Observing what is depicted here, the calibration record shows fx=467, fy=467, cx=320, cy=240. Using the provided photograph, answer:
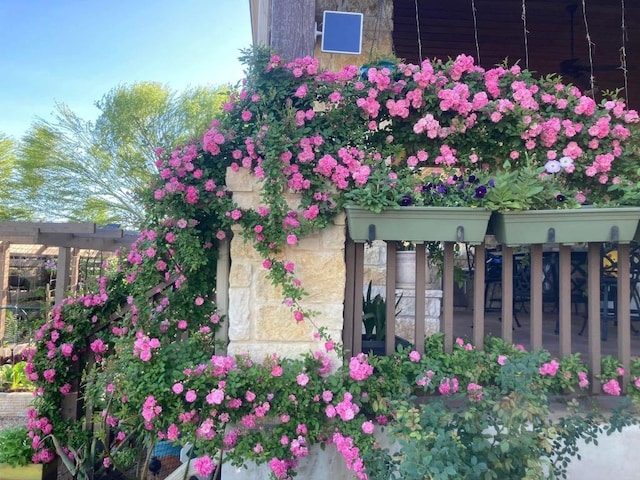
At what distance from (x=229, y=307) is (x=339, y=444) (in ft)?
2.74

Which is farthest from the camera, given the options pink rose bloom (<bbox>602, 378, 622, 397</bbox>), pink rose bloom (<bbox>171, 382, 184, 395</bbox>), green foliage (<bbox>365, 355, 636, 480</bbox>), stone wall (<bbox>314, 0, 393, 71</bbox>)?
stone wall (<bbox>314, 0, 393, 71</bbox>)

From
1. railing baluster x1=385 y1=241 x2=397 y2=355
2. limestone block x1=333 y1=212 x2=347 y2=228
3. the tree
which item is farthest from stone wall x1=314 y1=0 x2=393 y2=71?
the tree

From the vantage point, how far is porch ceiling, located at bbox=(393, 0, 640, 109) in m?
4.68

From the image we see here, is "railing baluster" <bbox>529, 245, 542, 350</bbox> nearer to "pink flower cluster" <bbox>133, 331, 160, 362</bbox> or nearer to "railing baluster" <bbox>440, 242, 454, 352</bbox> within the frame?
"railing baluster" <bbox>440, 242, 454, 352</bbox>

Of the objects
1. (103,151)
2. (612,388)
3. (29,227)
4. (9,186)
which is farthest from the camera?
(103,151)

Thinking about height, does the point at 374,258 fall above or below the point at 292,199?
below

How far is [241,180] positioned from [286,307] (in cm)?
67

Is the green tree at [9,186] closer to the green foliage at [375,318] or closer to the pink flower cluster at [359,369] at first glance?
the green foliage at [375,318]

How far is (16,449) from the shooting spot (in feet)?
9.60

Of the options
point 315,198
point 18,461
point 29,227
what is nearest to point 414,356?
point 315,198

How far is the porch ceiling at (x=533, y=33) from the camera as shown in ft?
15.4

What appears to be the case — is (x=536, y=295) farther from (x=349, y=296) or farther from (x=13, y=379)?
(x=13, y=379)

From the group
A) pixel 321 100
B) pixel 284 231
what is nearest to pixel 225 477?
pixel 284 231

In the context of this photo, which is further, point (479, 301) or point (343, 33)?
point (343, 33)
